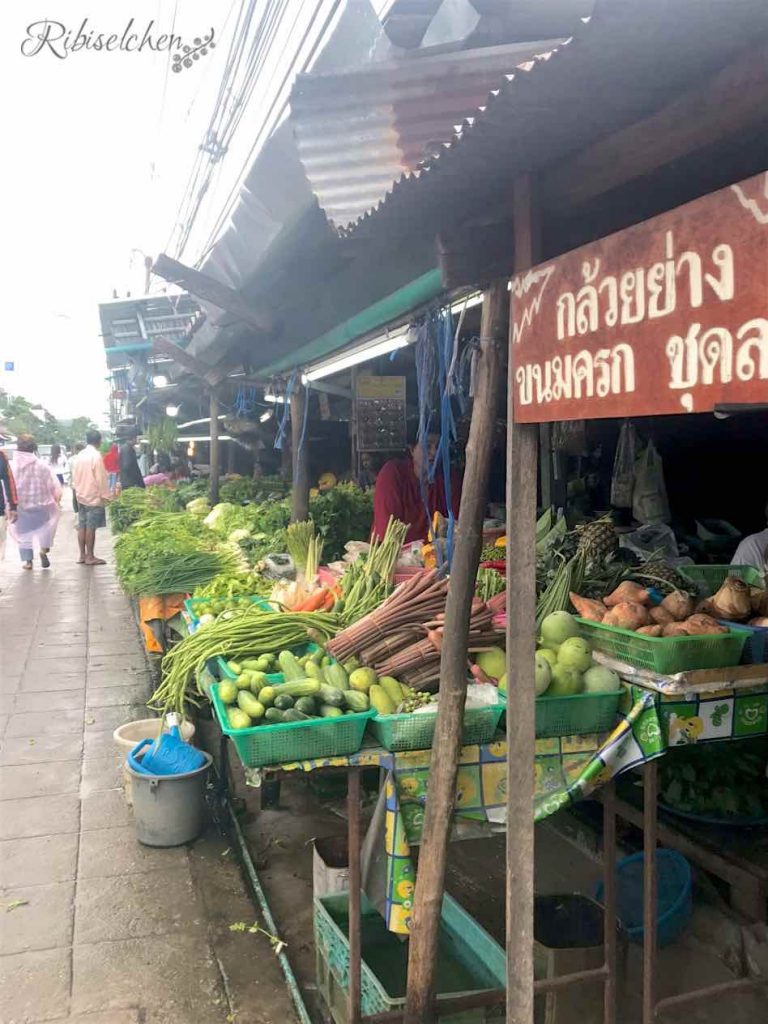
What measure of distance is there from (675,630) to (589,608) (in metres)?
0.47

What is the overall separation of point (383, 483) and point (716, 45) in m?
4.90

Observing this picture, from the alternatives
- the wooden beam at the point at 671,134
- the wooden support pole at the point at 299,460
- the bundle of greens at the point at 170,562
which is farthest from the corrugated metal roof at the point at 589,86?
the wooden support pole at the point at 299,460

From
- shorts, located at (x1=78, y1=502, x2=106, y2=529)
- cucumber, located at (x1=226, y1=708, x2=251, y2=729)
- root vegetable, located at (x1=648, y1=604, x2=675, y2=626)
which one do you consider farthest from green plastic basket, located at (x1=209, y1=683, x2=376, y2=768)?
shorts, located at (x1=78, y1=502, x2=106, y2=529)

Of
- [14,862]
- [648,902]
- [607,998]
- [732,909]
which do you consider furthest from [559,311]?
[14,862]

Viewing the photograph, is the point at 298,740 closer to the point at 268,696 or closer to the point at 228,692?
the point at 268,696

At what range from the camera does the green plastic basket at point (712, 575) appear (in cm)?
376

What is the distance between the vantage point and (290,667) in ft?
10.8

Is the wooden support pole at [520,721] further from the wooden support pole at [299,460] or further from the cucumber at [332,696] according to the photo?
the wooden support pole at [299,460]

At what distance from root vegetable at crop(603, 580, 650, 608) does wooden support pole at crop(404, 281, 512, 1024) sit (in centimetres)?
93

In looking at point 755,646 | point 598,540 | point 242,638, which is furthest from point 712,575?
point 242,638

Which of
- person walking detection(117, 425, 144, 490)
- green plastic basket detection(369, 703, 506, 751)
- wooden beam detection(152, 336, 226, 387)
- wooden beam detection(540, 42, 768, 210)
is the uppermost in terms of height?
wooden beam detection(152, 336, 226, 387)

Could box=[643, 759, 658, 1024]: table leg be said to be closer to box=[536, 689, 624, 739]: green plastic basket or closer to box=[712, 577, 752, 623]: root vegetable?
box=[536, 689, 624, 739]: green plastic basket

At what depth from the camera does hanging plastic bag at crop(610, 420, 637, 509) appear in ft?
24.1

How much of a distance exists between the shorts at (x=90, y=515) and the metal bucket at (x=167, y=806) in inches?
362
